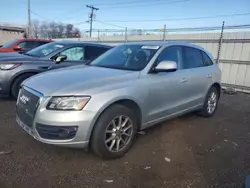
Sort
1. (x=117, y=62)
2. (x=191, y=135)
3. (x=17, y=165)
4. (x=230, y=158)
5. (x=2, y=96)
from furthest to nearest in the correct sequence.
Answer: (x=2, y=96)
(x=191, y=135)
(x=117, y=62)
(x=230, y=158)
(x=17, y=165)

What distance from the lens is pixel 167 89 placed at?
3568 millimetres

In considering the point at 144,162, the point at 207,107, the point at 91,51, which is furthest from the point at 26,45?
the point at 144,162

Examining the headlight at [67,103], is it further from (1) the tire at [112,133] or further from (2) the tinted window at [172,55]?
(2) the tinted window at [172,55]

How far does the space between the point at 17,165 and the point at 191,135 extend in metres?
2.85

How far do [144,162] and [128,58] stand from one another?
1730 millimetres

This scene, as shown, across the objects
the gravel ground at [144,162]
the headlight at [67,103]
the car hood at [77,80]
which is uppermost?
the car hood at [77,80]

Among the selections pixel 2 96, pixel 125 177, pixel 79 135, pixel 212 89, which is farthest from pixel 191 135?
pixel 2 96

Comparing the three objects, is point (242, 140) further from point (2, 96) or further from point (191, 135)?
point (2, 96)

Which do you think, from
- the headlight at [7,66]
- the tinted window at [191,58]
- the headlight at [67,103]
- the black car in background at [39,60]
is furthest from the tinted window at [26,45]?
the headlight at [67,103]

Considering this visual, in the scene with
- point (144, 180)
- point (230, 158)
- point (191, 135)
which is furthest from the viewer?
point (191, 135)

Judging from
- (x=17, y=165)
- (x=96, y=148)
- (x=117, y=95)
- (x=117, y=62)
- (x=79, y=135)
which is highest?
(x=117, y=62)

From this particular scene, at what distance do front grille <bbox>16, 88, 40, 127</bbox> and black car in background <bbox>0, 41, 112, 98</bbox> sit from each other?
6.48 feet

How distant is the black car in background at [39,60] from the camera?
516 cm

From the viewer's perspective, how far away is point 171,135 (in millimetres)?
3930
